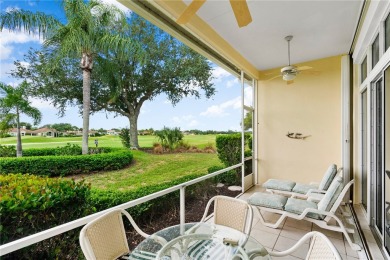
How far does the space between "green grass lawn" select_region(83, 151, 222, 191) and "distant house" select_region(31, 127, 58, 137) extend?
5.90 feet

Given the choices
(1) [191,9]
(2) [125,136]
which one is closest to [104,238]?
(1) [191,9]

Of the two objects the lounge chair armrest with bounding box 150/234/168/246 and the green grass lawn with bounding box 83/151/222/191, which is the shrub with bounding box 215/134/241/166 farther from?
the lounge chair armrest with bounding box 150/234/168/246

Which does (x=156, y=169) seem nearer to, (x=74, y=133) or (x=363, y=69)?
(x=74, y=133)

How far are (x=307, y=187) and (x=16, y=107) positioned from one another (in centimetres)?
491

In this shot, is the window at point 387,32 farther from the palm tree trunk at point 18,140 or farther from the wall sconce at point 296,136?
the palm tree trunk at point 18,140

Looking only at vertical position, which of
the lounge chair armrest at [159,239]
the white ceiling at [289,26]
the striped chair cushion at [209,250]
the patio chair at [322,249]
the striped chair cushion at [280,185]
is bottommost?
the striped chair cushion at [280,185]

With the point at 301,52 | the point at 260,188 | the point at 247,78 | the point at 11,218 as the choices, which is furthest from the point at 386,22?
the point at 11,218

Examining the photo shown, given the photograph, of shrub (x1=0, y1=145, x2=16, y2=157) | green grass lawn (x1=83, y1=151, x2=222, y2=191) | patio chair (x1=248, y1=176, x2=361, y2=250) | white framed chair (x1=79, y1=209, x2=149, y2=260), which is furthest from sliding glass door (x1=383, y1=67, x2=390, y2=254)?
shrub (x1=0, y1=145, x2=16, y2=157)

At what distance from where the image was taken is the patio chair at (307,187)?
3236 millimetres

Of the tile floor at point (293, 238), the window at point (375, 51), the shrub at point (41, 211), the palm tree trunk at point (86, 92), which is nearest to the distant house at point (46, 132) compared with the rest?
the palm tree trunk at point (86, 92)

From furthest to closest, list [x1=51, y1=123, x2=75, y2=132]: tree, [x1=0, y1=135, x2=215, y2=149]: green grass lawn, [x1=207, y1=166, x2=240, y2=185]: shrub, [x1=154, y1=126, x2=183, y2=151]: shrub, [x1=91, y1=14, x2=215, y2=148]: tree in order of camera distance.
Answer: [x1=154, y1=126, x2=183, y2=151]: shrub → [x1=91, y1=14, x2=215, y2=148]: tree → [x1=207, y1=166, x2=240, y2=185]: shrub → [x1=51, y1=123, x2=75, y2=132]: tree → [x1=0, y1=135, x2=215, y2=149]: green grass lawn

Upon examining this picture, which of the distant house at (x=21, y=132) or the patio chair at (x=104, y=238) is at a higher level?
the distant house at (x=21, y=132)

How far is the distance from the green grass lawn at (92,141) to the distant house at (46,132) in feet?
0.26

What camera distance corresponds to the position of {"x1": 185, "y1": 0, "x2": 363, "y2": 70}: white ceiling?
7.79 feet
